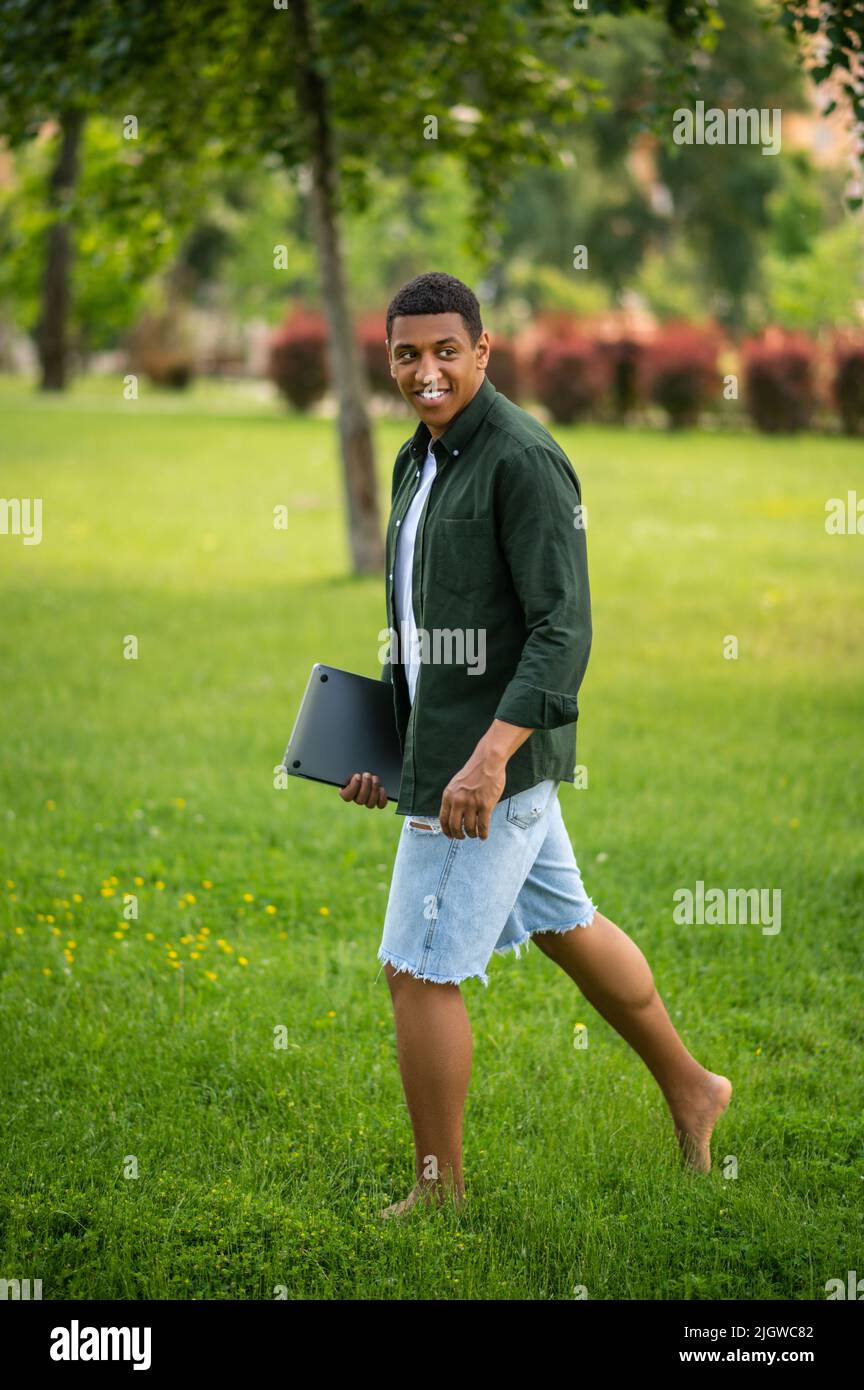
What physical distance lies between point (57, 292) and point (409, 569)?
2928cm

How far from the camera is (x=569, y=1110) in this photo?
4344 millimetres

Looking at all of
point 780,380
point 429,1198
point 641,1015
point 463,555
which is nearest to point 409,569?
point 463,555

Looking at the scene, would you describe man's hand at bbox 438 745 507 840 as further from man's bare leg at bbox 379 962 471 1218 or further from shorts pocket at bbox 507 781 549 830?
man's bare leg at bbox 379 962 471 1218

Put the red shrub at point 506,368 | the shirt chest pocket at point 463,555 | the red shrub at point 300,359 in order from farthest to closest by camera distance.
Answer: the red shrub at point 300,359 < the red shrub at point 506,368 < the shirt chest pocket at point 463,555

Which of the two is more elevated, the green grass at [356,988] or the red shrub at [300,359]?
the red shrub at [300,359]

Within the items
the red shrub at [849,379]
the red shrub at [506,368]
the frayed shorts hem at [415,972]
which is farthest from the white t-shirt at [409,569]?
the red shrub at [506,368]

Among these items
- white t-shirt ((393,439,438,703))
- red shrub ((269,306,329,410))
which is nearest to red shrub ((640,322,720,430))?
red shrub ((269,306,329,410))

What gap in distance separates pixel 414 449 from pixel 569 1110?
193 cm

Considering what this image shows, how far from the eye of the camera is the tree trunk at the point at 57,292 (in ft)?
87.4

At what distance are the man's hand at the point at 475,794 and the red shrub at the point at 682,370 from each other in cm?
2393

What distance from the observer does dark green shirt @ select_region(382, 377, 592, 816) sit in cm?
327

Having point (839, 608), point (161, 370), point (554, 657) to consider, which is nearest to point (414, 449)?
point (554, 657)

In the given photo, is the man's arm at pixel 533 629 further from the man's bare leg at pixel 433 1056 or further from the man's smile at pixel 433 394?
the man's bare leg at pixel 433 1056

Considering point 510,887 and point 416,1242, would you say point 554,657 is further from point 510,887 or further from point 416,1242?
point 416,1242
